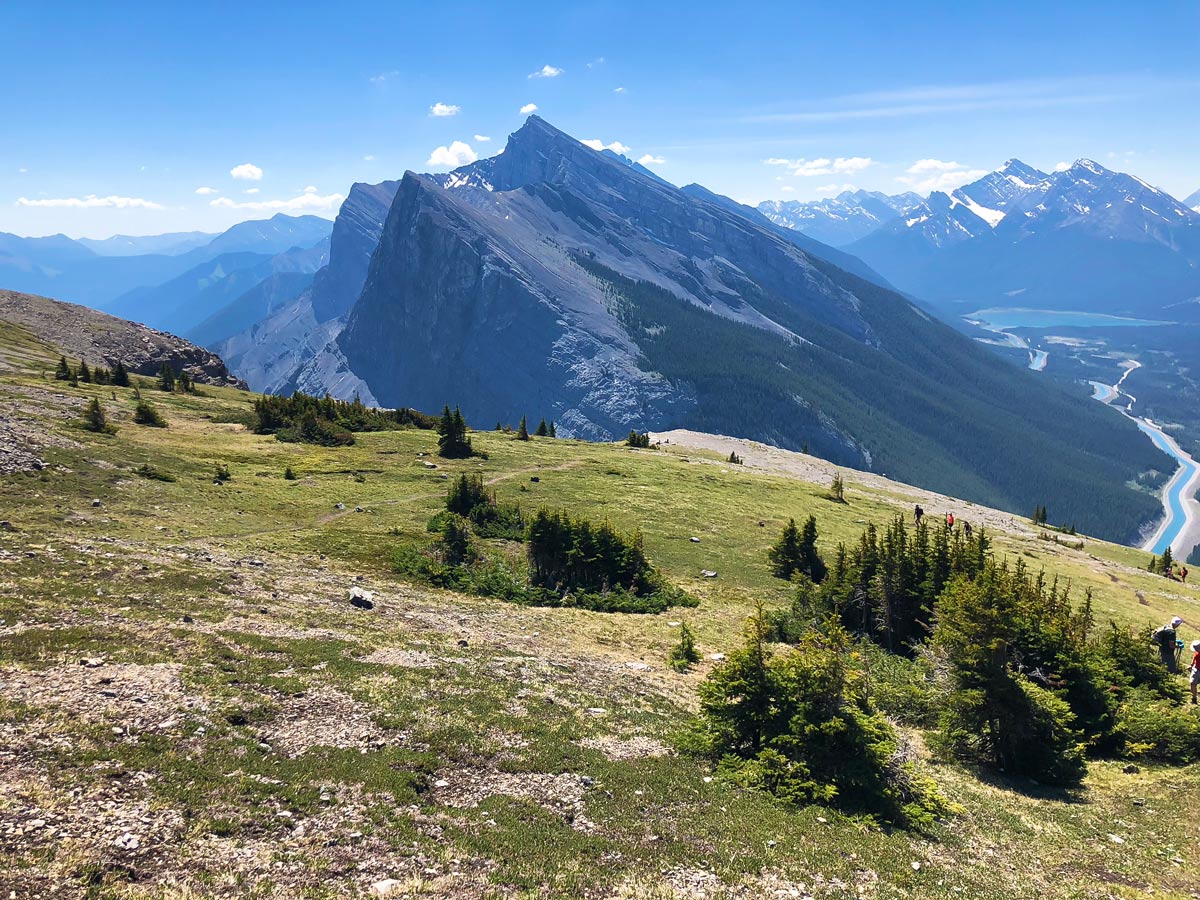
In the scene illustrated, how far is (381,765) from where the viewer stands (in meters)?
15.5

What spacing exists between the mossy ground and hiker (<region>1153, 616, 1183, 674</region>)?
447 inches

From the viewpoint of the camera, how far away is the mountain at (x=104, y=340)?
110 metres

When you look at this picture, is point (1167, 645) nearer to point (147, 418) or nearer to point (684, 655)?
point (684, 655)

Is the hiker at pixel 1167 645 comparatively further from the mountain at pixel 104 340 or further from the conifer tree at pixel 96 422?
the mountain at pixel 104 340

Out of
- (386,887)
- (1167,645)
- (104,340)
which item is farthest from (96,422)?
(104,340)

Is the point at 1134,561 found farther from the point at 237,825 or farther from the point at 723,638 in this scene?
the point at 237,825

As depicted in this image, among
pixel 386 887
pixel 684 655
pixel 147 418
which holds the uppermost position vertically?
pixel 147 418

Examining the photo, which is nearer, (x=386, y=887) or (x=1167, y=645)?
(x=386, y=887)

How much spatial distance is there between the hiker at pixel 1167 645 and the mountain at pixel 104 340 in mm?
132280

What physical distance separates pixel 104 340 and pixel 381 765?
135293 millimetres

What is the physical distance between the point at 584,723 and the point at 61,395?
215ft

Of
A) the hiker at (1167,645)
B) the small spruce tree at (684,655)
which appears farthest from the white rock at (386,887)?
the hiker at (1167,645)

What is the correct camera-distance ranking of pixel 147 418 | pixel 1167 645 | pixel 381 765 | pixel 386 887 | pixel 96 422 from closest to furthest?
pixel 386 887 → pixel 381 765 → pixel 1167 645 → pixel 96 422 → pixel 147 418

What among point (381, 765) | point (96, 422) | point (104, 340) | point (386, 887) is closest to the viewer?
point (386, 887)
